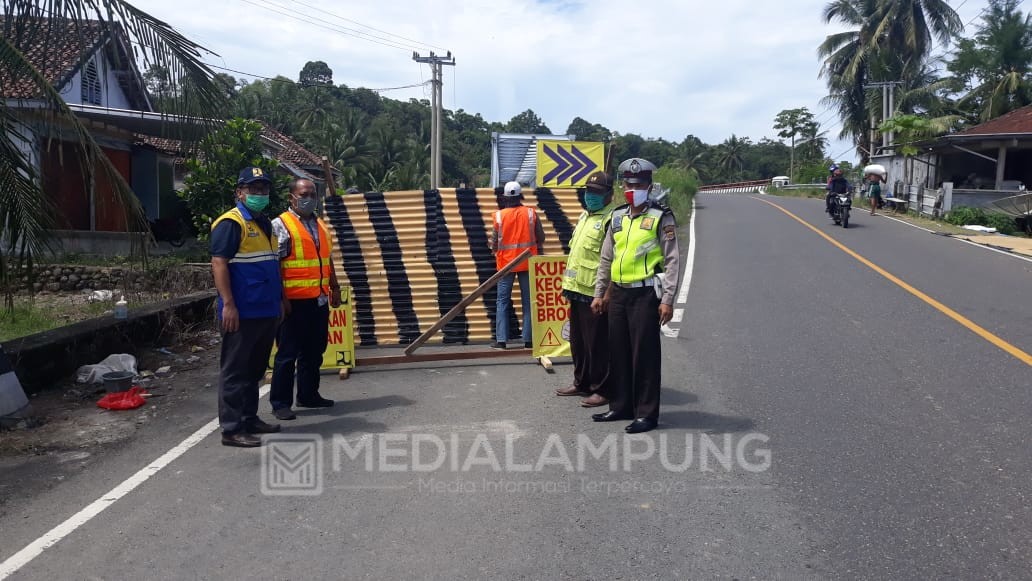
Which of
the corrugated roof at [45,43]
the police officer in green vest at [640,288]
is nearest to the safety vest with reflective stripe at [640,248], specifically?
the police officer in green vest at [640,288]

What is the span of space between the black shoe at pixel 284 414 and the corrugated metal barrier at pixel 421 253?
123 inches

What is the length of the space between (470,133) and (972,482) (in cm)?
8040

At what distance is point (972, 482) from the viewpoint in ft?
15.1

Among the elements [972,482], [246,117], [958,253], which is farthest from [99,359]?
[958,253]

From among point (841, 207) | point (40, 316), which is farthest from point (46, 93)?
point (841, 207)

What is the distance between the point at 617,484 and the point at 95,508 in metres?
2.91

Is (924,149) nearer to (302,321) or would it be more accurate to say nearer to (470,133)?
(302,321)

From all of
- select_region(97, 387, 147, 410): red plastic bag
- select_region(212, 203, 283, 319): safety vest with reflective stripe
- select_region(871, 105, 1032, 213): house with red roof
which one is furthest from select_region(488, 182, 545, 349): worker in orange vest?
select_region(871, 105, 1032, 213): house with red roof

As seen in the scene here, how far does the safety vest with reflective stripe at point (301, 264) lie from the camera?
20.7 feet

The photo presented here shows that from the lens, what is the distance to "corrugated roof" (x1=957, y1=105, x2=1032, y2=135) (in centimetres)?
2702

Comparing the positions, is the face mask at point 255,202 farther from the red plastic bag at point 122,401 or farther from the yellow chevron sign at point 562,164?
the yellow chevron sign at point 562,164

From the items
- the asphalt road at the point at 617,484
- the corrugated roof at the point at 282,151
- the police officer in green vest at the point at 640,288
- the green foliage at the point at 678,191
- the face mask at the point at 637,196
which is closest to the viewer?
the asphalt road at the point at 617,484

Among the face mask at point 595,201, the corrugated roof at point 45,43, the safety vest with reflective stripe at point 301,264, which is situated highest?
the corrugated roof at point 45,43

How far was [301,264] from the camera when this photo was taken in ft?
20.8
